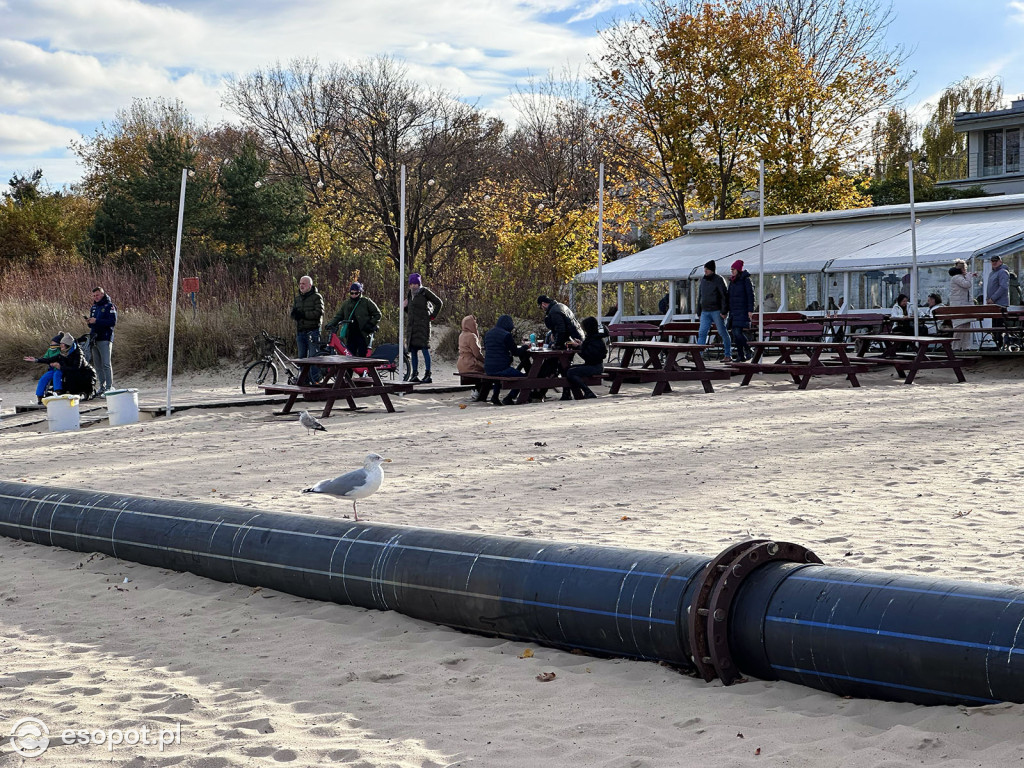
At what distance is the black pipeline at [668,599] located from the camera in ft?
12.8

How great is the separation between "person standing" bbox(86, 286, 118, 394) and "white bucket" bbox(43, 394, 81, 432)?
132 inches

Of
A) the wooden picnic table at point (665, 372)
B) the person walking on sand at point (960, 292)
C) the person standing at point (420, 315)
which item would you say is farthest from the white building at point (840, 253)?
the person standing at point (420, 315)

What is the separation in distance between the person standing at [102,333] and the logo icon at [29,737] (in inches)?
558

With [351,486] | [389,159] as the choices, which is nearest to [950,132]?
[389,159]

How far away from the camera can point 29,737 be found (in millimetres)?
4055

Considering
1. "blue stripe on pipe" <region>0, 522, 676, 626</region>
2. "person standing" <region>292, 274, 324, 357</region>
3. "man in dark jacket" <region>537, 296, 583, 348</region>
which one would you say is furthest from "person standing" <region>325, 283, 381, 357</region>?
"blue stripe on pipe" <region>0, 522, 676, 626</region>

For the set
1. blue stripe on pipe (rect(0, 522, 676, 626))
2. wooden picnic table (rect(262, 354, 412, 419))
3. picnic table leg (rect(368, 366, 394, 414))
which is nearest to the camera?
blue stripe on pipe (rect(0, 522, 676, 626))

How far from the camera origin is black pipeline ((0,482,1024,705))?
389 centimetres

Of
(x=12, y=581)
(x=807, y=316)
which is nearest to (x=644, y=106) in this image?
(x=807, y=316)

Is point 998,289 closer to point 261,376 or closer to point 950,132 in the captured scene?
point 261,376

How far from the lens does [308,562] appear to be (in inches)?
236

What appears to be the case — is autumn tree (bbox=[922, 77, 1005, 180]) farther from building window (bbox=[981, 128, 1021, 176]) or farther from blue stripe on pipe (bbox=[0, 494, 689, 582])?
blue stripe on pipe (bbox=[0, 494, 689, 582])

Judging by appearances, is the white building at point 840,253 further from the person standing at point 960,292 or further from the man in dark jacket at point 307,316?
the man in dark jacket at point 307,316

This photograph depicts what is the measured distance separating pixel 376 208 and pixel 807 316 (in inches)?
859
